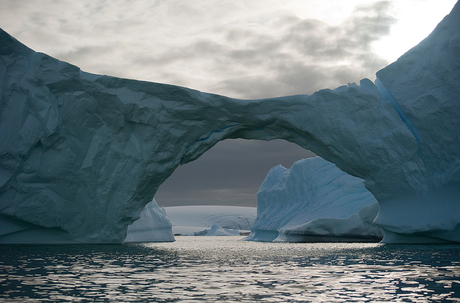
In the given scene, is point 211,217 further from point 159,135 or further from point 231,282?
point 231,282

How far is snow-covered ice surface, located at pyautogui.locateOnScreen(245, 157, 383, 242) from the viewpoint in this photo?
21062mm

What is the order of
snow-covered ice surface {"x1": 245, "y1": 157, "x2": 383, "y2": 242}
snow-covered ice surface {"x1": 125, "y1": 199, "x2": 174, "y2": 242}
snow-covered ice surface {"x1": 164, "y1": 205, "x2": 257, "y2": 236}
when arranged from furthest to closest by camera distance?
snow-covered ice surface {"x1": 164, "y1": 205, "x2": 257, "y2": 236} → snow-covered ice surface {"x1": 125, "y1": 199, "x2": 174, "y2": 242} → snow-covered ice surface {"x1": 245, "y1": 157, "x2": 383, "y2": 242}

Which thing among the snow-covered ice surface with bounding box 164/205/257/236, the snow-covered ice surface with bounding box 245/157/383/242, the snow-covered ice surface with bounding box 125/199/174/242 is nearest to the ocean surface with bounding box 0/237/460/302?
the snow-covered ice surface with bounding box 245/157/383/242

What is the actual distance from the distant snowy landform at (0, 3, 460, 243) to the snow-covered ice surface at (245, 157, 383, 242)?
16.2 ft

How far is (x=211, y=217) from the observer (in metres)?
66.7

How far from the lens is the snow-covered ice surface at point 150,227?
71.8ft

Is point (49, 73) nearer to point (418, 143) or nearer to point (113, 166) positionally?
point (113, 166)

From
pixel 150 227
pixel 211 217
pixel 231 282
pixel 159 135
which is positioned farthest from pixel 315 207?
pixel 211 217

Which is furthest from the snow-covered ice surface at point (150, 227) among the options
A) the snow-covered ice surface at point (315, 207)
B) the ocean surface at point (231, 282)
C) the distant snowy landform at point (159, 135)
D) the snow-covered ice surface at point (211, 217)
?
the snow-covered ice surface at point (211, 217)

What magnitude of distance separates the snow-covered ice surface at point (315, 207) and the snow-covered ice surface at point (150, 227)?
6.00 meters

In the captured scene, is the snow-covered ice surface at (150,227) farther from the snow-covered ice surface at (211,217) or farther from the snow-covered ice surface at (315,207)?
the snow-covered ice surface at (211,217)

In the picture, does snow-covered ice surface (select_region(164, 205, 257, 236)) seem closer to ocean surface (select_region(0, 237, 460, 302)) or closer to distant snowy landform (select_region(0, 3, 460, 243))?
distant snowy landform (select_region(0, 3, 460, 243))

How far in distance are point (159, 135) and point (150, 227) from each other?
10.00 m

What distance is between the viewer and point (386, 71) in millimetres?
14961
